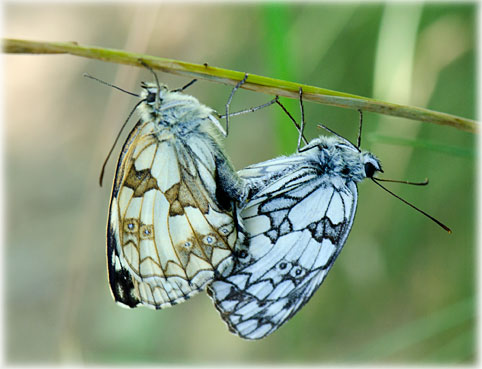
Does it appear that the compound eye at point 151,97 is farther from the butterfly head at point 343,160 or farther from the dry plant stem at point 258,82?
the butterfly head at point 343,160

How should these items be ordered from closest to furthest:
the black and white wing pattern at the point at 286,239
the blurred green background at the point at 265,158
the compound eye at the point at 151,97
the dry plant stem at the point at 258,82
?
1. the dry plant stem at the point at 258,82
2. the compound eye at the point at 151,97
3. the black and white wing pattern at the point at 286,239
4. the blurred green background at the point at 265,158

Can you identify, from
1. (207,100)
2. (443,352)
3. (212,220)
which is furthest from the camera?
(207,100)

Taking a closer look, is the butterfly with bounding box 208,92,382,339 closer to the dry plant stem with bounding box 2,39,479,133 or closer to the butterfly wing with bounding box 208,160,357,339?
the butterfly wing with bounding box 208,160,357,339

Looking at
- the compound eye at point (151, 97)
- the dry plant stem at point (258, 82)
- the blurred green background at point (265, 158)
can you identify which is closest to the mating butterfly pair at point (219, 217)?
the compound eye at point (151, 97)

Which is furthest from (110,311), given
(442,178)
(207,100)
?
(442,178)

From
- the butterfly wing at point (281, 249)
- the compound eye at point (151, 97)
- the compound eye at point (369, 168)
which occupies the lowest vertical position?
the butterfly wing at point (281, 249)

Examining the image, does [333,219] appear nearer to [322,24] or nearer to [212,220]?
[212,220]

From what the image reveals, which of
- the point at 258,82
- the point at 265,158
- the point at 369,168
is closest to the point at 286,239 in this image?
the point at 369,168
